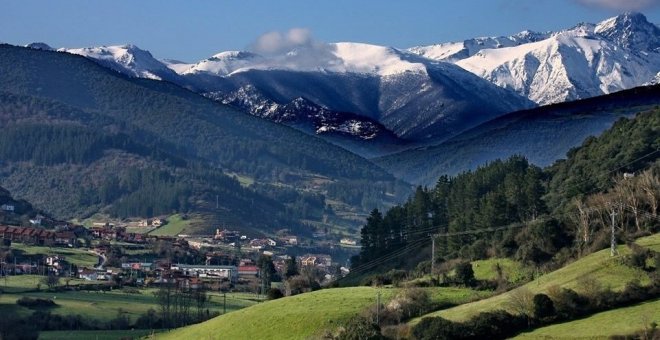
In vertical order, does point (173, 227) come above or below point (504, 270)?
above

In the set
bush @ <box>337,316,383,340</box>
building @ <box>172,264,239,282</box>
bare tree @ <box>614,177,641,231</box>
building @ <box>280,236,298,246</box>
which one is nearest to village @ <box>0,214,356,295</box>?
building @ <box>172,264,239,282</box>

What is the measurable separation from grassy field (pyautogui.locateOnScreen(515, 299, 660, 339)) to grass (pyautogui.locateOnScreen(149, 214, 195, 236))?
392 ft

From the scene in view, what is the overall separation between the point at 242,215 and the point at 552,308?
14352cm

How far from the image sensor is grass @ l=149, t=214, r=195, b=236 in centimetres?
16480

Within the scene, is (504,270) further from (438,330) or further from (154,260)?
(154,260)

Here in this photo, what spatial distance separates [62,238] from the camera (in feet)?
434

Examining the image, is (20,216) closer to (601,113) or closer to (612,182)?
(601,113)

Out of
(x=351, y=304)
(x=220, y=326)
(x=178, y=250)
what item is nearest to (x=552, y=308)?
(x=351, y=304)

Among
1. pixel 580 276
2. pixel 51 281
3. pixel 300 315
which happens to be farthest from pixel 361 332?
pixel 51 281

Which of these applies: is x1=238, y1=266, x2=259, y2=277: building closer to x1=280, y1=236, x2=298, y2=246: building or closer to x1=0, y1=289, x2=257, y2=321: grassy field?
x1=0, y1=289, x2=257, y2=321: grassy field

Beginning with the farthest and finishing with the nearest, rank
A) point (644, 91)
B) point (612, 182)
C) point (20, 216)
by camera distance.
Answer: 1. point (644, 91)
2. point (20, 216)
3. point (612, 182)

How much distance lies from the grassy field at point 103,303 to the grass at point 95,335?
14.8 ft

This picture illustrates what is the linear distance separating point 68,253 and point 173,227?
5186 cm

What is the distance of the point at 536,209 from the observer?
251ft
